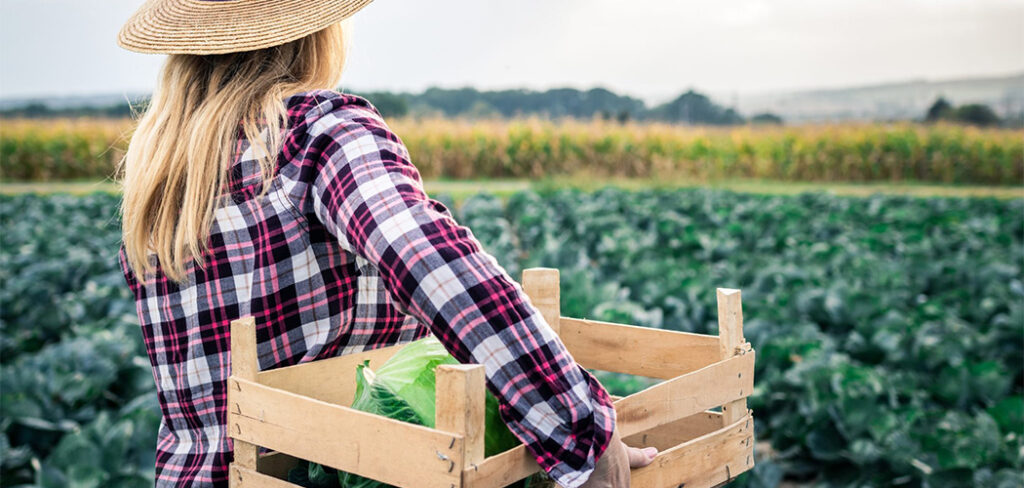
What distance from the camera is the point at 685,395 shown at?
62.5 inches

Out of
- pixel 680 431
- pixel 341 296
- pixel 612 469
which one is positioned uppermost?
pixel 341 296

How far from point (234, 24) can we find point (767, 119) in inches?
1571

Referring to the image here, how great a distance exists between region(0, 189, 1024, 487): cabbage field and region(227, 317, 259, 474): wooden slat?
4.78 feet

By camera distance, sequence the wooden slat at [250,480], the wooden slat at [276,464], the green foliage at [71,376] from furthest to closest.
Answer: the green foliage at [71,376] < the wooden slat at [276,464] < the wooden slat at [250,480]

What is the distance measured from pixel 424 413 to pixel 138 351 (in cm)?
455

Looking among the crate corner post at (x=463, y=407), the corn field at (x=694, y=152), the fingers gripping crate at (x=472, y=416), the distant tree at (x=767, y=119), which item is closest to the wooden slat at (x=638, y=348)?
the fingers gripping crate at (x=472, y=416)

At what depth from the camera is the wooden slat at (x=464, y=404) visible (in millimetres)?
1179

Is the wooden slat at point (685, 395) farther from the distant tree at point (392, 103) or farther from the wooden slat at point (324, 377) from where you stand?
the distant tree at point (392, 103)

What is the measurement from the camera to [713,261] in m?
9.37

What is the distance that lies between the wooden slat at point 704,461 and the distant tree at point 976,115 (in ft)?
142

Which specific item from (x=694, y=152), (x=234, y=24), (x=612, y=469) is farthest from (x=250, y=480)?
(x=694, y=152)

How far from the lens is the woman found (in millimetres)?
1280

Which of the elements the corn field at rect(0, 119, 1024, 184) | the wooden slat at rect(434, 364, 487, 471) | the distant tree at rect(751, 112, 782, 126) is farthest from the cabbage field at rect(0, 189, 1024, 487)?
the distant tree at rect(751, 112, 782, 126)

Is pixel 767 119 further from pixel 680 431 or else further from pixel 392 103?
pixel 680 431
